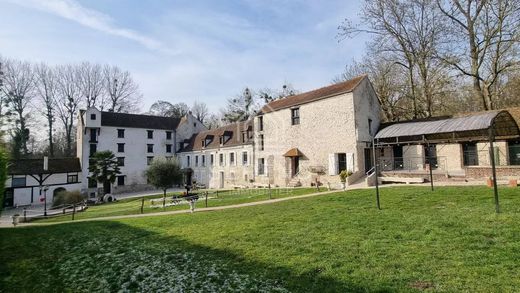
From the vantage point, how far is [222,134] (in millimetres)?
34969

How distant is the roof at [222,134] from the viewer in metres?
33.0

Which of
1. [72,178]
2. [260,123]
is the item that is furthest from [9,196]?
[260,123]

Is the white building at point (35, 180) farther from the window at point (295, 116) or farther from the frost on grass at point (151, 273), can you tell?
the frost on grass at point (151, 273)

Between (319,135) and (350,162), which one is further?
(319,135)

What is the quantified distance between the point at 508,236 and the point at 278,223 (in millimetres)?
5789

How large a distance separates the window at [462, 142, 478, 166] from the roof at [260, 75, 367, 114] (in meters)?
9.27

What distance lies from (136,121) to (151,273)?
39310 mm

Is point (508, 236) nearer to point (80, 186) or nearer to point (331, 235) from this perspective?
point (331, 235)

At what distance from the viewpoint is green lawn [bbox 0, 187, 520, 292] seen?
4602 millimetres

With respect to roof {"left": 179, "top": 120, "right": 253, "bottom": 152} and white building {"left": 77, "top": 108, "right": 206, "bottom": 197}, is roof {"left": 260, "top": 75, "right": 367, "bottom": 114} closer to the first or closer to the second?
roof {"left": 179, "top": 120, "right": 253, "bottom": 152}

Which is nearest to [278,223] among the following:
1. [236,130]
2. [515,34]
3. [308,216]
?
[308,216]

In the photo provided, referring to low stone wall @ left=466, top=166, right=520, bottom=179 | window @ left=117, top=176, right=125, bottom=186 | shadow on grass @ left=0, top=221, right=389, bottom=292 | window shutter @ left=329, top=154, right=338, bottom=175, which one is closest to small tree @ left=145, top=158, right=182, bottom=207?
window shutter @ left=329, top=154, right=338, bottom=175

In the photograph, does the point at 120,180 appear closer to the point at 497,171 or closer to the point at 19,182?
the point at 19,182

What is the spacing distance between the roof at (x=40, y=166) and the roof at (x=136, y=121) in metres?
6.45
